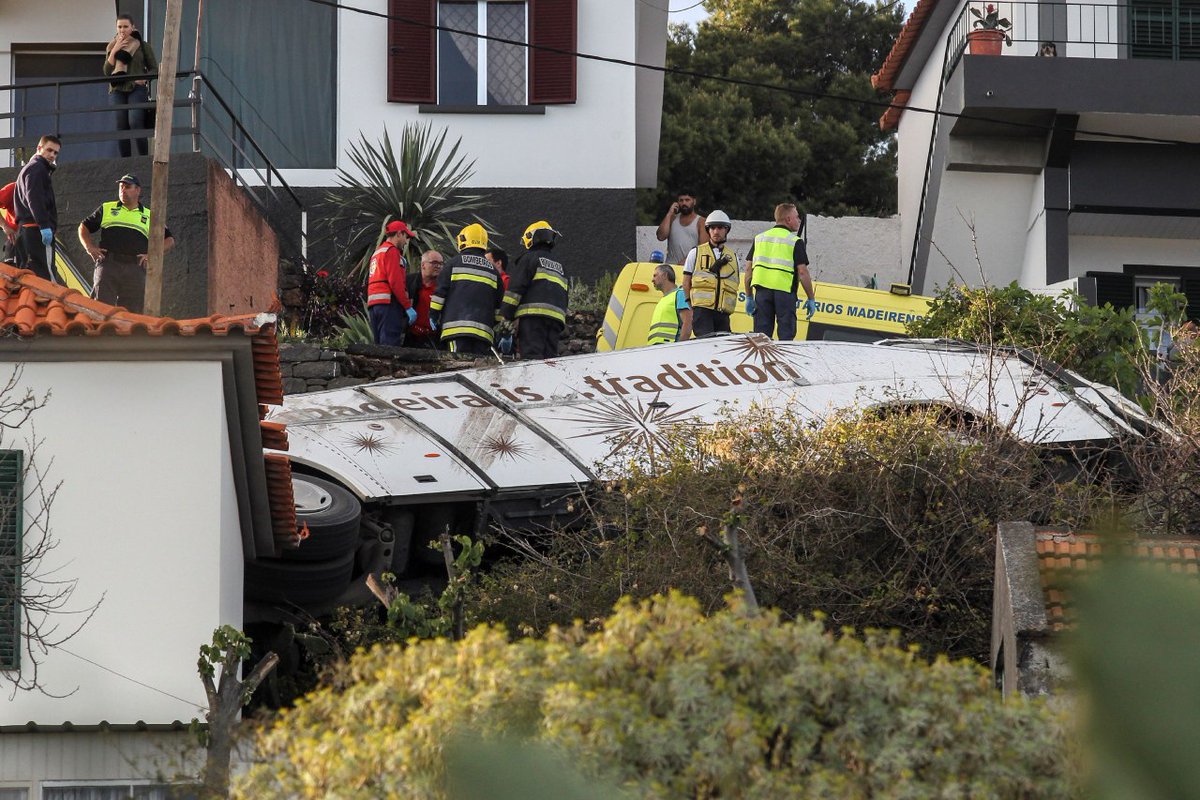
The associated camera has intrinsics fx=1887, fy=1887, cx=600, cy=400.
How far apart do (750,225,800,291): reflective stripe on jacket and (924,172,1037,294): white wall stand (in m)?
7.31

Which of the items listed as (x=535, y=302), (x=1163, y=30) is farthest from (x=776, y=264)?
(x=1163, y=30)

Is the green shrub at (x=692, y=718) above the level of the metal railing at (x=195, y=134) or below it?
below

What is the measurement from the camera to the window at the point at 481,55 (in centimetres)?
2175

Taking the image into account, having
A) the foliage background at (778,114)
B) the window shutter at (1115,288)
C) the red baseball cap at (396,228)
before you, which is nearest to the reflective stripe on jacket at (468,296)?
the red baseball cap at (396,228)

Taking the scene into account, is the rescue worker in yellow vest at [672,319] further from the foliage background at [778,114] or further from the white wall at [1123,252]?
the foliage background at [778,114]

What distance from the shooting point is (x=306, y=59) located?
22.3 meters

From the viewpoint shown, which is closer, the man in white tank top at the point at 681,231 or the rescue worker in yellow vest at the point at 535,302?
the rescue worker in yellow vest at the point at 535,302

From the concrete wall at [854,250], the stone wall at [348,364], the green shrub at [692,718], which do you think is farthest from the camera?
the concrete wall at [854,250]

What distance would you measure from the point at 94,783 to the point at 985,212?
16270mm

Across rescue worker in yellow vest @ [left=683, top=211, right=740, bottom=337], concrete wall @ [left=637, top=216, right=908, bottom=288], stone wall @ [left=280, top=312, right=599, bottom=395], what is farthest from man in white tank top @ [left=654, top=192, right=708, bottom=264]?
stone wall @ [left=280, top=312, right=599, bottom=395]

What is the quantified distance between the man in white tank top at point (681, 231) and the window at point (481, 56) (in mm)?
2334

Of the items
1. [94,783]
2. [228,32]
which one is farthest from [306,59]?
[94,783]

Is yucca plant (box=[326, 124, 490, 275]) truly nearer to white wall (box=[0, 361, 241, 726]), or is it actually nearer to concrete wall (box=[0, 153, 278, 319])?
concrete wall (box=[0, 153, 278, 319])

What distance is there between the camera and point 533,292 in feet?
51.9
